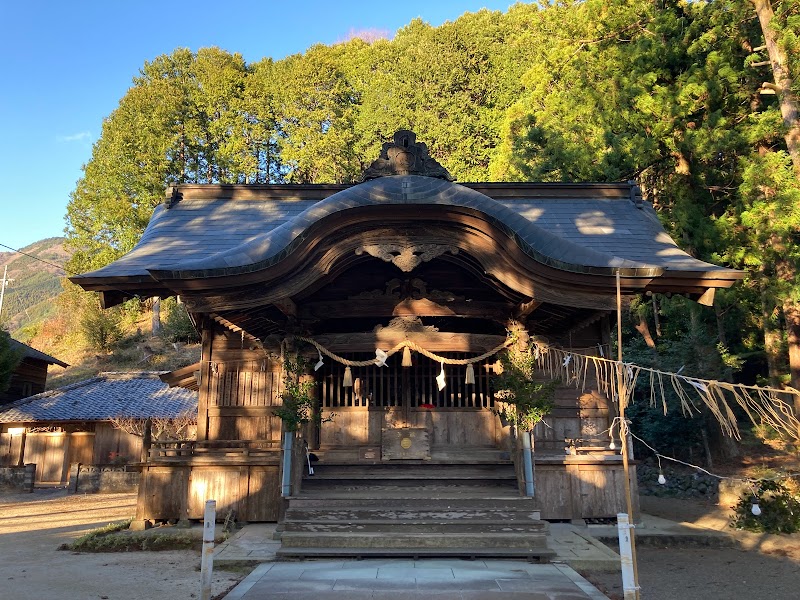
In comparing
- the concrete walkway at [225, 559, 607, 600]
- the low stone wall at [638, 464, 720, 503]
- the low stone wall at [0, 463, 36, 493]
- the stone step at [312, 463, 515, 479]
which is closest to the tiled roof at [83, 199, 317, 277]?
the stone step at [312, 463, 515, 479]

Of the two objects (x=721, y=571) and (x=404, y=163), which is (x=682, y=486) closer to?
(x=721, y=571)

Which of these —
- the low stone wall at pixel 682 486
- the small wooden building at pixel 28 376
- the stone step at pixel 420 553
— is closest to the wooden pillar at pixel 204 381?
the stone step at pixel 420 553

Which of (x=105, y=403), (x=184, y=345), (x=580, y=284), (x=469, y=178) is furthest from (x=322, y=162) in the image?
(x=580, y=284)

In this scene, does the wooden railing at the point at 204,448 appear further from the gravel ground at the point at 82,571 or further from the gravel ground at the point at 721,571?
the gravel ground at the point at 721,571

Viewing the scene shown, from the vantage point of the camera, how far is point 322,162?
114 ft

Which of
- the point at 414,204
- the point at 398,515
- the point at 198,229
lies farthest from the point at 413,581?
the point at 198,229

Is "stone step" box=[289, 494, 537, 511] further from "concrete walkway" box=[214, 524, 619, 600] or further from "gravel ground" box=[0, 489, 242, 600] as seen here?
"gravel ground" box=[0, 489, 242, 600]

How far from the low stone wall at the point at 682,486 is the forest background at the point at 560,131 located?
1.41 metres

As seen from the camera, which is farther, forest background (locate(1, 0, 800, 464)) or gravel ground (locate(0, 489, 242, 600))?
forest background (locate(1, 0, 800, 464))

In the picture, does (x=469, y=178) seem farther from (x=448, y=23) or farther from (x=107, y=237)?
(x=107, y=237)

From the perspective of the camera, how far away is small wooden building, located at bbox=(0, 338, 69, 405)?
27672 millimetres

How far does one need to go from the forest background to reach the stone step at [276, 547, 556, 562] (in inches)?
180

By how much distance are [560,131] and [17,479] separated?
966 inches

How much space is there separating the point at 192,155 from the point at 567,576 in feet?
125
